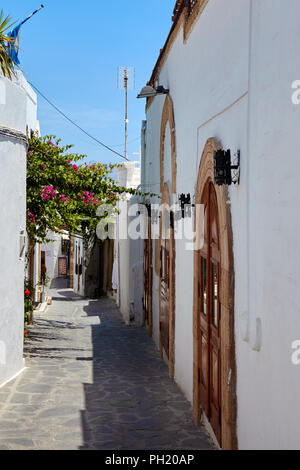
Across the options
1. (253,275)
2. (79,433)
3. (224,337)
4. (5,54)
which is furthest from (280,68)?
(5,54)

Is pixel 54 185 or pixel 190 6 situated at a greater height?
pixel 190 6

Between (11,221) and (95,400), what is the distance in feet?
9.87

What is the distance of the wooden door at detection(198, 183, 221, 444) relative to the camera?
5.33 meters

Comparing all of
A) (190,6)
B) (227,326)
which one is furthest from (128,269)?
(227,326)

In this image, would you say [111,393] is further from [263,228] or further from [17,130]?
[263,228]

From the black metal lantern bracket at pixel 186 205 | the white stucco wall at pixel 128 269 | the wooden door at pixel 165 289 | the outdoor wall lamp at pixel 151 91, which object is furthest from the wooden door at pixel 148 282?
the black metal lantern bracket at pixel 186 205

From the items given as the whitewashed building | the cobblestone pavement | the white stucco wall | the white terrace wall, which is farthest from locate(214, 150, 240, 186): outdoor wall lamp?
the white stucco wall

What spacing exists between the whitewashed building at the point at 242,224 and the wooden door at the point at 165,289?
4.11 feet

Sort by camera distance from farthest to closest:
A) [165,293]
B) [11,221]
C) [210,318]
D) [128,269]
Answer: [128,269], [165,293], [11,221], [210,318]

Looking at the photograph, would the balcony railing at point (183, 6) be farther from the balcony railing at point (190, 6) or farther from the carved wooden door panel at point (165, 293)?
the carved wooden door panel at point (165, 293)

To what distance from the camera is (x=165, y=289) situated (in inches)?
379

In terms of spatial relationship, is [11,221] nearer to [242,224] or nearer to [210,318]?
[210,318]
